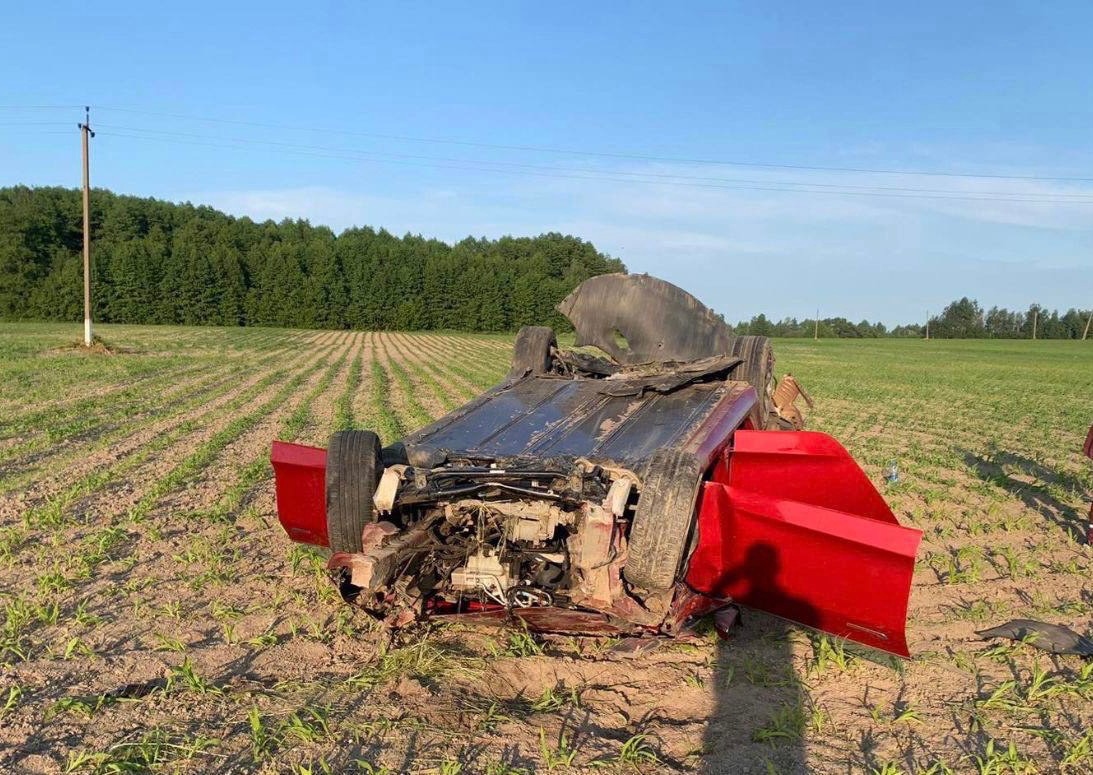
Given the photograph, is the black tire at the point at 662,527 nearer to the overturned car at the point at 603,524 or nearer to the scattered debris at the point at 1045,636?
the overturned car at the point at 603,524

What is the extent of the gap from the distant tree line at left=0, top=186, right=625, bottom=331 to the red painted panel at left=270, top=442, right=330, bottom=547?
50.2 metres

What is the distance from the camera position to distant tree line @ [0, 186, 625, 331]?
177 feet

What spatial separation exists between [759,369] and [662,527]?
285 cm

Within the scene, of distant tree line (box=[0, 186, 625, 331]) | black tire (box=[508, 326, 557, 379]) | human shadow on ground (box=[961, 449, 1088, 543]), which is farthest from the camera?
distant tree line (box=[0, 186, 625, 331])

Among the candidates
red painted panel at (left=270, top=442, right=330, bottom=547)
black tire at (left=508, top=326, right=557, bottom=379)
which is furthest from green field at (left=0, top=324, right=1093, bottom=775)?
black tire at (left=508, top=326, right=557, bottom=379)

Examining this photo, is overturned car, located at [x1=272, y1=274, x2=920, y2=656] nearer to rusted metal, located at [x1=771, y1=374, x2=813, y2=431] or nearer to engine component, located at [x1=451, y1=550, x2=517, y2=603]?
engine component, located at [x1=451, y1=550, x2=517, y2=603]

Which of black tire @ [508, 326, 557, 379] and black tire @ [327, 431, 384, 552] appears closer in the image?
black tire @ [327, 431, 384, 552]

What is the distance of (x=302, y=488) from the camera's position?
14.6 feet

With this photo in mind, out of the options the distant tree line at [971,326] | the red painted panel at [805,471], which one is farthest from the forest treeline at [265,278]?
the red painted panel at [805,471]

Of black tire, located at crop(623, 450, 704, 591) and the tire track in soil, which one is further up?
black tire, located at crop(623, 450, 704, 591)

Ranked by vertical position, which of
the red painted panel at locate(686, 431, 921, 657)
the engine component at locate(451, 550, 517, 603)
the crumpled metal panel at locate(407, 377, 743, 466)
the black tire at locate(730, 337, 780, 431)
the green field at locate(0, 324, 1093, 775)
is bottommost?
the green field at locate(0, 324, 1093, 775)

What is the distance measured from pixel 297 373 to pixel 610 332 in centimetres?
1573

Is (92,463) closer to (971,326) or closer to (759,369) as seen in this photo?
(759,369)

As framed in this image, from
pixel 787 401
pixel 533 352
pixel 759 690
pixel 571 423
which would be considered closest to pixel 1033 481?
pixel 787 401
